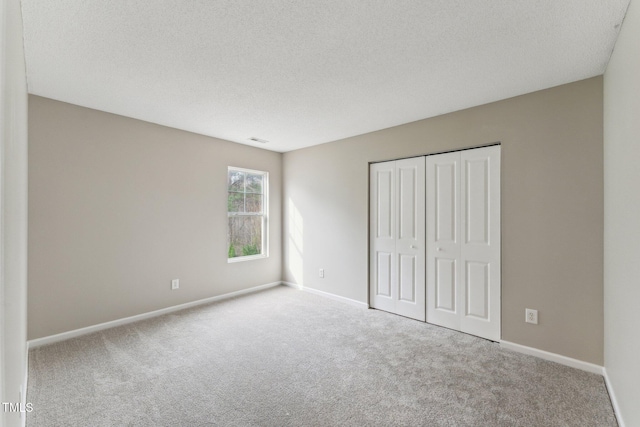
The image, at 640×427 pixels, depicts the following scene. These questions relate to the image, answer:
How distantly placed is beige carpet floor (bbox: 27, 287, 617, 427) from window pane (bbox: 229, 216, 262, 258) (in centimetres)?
155

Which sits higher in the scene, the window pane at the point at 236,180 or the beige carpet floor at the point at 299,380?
the window pane at the point at 236,180

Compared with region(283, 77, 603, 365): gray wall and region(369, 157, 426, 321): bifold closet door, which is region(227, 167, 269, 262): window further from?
region(283, 77, 603, 365): gray wall

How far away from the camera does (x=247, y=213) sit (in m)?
4.92

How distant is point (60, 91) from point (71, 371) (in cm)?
258

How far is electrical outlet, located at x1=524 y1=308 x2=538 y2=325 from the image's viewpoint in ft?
8.87

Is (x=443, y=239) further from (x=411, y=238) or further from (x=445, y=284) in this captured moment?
(x=445, y=284)

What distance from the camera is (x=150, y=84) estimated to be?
261cm

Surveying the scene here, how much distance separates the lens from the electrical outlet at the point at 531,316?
2703 millimetres

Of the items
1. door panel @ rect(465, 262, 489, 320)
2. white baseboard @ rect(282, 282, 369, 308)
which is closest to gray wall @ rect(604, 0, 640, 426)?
door panel @ rect(465, 262, 489, 320)

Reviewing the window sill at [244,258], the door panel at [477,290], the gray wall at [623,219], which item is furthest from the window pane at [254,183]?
the gray wall at [623,219]

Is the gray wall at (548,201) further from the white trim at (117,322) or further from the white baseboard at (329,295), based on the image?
the white trim at (117,322)

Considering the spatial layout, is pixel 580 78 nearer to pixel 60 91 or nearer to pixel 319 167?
pixel 319 167

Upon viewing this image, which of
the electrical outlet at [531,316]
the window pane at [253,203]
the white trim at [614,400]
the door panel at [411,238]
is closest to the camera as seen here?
the white trim at [614,400]

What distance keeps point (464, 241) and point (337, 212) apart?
6.19ft
